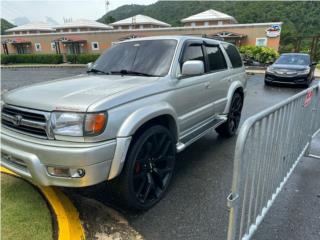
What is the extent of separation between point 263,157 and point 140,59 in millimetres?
2269

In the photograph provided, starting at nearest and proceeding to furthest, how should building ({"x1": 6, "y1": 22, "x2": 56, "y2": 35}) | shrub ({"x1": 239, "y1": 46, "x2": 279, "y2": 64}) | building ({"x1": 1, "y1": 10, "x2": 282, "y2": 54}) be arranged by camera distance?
shrub ({"x1": 239, "y1": 46, "x2": 279, "y2": 64}) → building ({"x1": 1, "y1": 10, "x2": 282, "y2": 54}) → building ({"x1": 6, "y1": 22, "x2": 56, "y2": 35})

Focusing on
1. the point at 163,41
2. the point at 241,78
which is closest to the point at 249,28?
the point at 241,78

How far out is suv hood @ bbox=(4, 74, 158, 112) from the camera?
246cm

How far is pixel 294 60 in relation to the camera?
1338 cm

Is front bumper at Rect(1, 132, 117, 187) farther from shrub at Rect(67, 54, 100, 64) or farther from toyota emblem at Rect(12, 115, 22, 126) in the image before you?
shrub at Rect(67, 54, 100, 64)

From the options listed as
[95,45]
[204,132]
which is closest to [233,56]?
[204,132]

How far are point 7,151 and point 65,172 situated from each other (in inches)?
30.2

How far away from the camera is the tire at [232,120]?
5.35 meters

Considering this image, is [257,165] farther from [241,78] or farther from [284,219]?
[241,78]

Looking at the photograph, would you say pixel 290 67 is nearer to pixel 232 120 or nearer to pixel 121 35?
pixel 232 120

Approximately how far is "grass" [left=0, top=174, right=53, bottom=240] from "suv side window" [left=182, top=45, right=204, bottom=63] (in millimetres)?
2681

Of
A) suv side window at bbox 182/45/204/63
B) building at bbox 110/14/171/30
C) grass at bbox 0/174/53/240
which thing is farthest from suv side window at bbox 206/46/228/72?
building at bbox 110/14/171/30

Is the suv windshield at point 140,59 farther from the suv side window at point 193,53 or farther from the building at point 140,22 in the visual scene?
the building at point 140,22

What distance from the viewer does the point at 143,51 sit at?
152 inches
